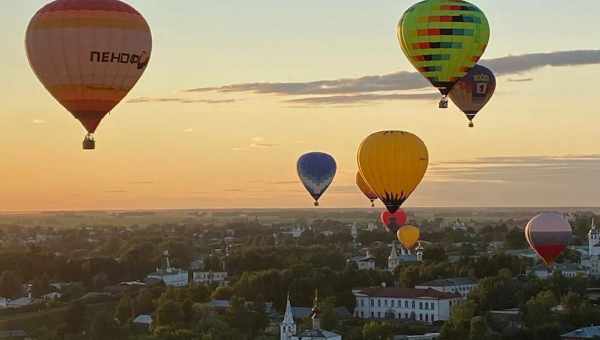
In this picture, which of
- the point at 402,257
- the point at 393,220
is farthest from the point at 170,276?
the point at 393,220

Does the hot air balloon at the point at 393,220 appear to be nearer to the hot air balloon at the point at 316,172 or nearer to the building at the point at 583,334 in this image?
the hot air balloon at the point at 316,172

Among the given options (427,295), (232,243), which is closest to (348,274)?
(427,295)

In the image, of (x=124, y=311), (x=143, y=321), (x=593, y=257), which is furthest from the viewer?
(x=593, y=257)

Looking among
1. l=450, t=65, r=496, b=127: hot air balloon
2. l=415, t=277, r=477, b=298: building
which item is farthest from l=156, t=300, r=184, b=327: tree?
l=450, t=65, r=496, b=127: hot air balloon

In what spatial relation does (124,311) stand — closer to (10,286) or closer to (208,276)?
(10,286)

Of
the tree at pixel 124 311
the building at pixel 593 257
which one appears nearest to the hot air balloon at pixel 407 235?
the tree at pixel 124 311
